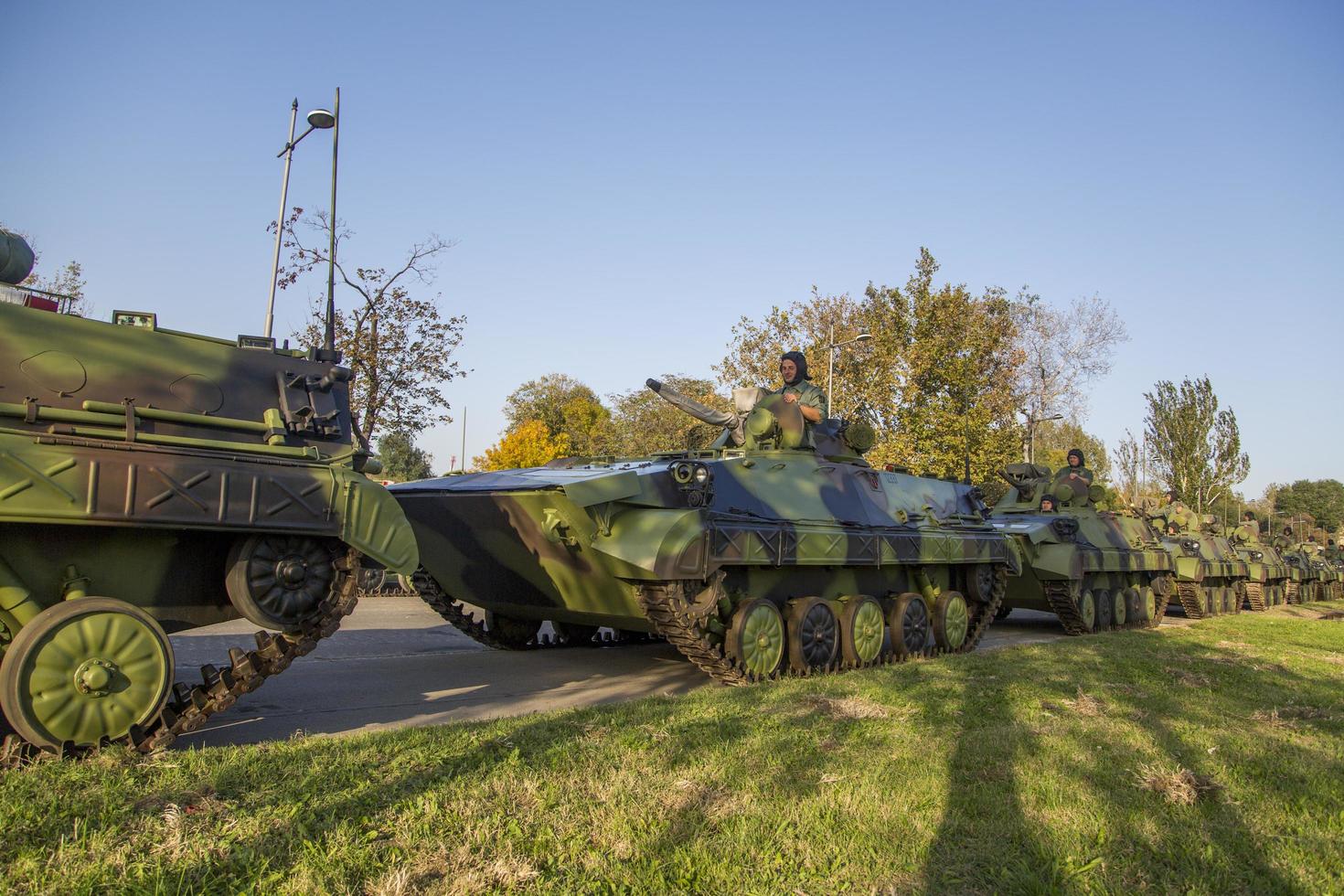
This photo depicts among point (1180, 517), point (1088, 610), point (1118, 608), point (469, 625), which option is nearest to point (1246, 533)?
point (1180, 517)

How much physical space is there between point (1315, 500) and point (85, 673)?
100m

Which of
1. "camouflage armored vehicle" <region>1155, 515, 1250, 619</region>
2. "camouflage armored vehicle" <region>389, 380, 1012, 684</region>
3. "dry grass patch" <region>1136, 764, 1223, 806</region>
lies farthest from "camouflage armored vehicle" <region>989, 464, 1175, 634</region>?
"dry grass patch" <region>1136, 764, 1223, 806</region>

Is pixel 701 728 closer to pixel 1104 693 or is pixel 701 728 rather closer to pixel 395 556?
pixel 395 556

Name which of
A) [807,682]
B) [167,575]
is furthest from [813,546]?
[167,575]

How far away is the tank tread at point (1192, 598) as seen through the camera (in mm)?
21562

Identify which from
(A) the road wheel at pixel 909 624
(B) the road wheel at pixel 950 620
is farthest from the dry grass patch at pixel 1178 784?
(B) the road wheel at pixel 950 620

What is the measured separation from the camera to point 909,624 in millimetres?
11945

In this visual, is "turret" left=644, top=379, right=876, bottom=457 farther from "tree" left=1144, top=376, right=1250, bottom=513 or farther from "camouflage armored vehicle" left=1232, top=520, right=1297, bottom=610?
"tree" left=1144, top=376, right=1250, bottom=513

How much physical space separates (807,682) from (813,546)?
1.68 metres

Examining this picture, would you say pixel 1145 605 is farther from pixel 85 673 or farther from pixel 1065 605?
pixel 85 673

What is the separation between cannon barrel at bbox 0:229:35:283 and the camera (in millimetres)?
6777

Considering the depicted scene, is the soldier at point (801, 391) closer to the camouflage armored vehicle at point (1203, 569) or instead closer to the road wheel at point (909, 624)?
the road wheel at point (909, 624)

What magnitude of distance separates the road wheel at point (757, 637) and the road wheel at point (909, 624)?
223cm

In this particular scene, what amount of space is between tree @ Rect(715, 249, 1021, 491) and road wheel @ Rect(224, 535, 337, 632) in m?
22.5
